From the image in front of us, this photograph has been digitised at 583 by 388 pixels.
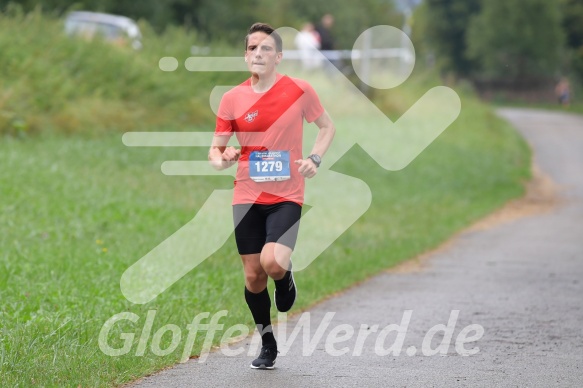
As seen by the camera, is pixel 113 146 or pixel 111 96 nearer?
pixel 113 146

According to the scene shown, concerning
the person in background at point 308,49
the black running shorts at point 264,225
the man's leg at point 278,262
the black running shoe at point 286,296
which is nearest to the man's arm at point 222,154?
the black running shorts at point 264,225

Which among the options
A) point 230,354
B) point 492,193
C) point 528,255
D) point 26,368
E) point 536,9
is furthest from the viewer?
point 536,9

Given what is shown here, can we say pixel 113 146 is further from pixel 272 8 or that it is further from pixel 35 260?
pixel 272 8

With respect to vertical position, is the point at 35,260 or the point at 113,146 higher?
the point at 35,260

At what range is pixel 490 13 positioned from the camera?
8231cm

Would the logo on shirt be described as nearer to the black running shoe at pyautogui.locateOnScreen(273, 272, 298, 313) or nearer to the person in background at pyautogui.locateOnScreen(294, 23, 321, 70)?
the black running shoe at pyautogui.locateOnScreen(273, 272, 298, 313)

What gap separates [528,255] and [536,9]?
68257mm

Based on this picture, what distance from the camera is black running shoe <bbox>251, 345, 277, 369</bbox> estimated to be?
23.8ft

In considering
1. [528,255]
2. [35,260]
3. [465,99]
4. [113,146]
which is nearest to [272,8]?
[465,99]

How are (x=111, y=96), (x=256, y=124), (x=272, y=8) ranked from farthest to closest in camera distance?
(x=272, y=8)
(x=111, y=96)
(x=256, y=124)

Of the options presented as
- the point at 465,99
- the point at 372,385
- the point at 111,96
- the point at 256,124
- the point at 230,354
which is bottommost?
the point at 465,99

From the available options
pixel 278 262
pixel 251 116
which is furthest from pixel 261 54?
pixel 278 262

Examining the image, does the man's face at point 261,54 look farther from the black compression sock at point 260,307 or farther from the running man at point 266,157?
the black compression sock at point 260,307

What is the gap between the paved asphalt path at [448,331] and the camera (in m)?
6.98
